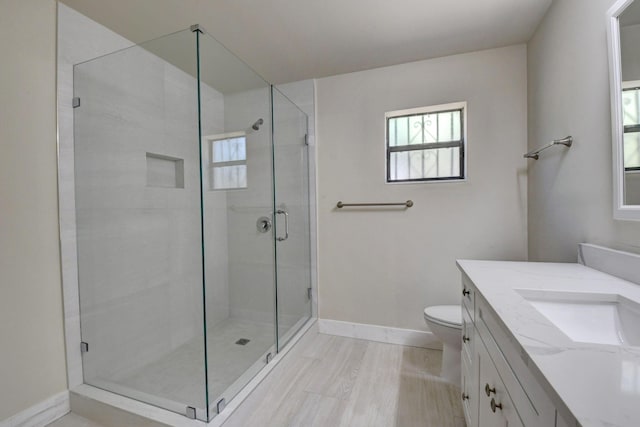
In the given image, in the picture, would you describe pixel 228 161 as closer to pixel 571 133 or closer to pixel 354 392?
pixel 354 392

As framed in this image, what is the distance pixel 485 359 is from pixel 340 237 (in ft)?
5.18

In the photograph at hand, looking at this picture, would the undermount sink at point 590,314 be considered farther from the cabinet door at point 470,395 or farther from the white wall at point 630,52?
the white wall at point 630,52

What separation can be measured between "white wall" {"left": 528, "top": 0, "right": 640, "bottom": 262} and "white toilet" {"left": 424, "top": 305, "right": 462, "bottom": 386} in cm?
68

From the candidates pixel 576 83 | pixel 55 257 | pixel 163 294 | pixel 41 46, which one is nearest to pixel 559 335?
pixel 576 83

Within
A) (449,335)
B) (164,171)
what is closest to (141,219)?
(164,171)

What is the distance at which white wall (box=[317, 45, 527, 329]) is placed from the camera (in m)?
2.01

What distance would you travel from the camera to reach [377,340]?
2324 mm

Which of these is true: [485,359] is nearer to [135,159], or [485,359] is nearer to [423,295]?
[423,295]

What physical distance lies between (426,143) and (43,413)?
9.55 feet

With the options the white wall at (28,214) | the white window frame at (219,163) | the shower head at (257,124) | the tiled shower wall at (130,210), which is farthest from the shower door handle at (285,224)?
the white wall at (28,214)

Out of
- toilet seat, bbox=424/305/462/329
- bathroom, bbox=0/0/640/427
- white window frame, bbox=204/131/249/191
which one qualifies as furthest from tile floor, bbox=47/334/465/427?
white window frame, bbox=204/131/249/191

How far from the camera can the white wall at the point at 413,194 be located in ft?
6.59

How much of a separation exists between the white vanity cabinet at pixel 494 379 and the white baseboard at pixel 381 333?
910 mm

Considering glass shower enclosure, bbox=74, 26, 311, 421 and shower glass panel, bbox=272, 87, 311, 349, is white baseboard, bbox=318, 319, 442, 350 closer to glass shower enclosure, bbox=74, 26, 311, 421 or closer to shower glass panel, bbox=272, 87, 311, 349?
shower glass panel, bbox=272, 87, 311, 349
